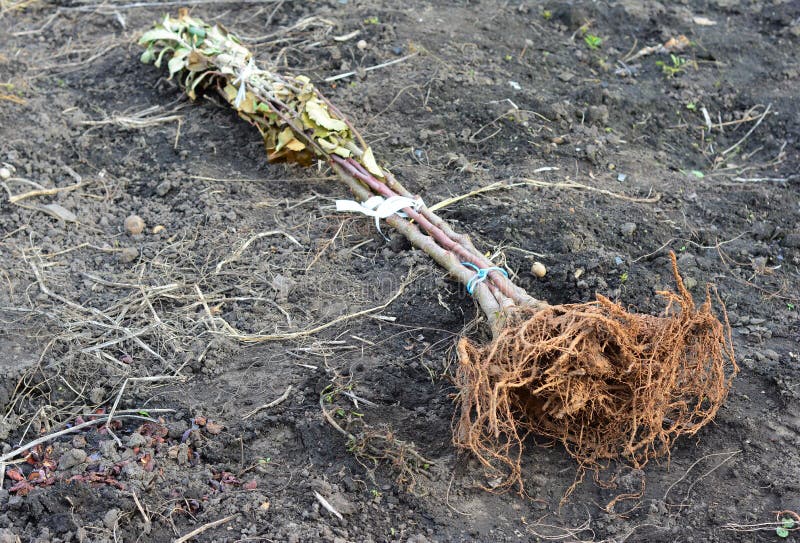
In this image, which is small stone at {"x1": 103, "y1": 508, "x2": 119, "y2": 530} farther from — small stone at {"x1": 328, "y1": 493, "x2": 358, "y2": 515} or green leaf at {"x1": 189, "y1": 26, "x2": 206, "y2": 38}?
green leaf at {"x1": 189, "y1": 26, "x2": 206, "y2": 38}

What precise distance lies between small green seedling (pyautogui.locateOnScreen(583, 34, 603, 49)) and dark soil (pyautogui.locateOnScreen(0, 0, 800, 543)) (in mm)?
10

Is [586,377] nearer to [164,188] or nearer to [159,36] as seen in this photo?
[164,188]

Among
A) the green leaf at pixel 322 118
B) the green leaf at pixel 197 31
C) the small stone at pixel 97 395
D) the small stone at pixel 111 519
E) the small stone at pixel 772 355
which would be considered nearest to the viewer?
the small stone at pixel 111 519

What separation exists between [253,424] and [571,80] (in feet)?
8.71

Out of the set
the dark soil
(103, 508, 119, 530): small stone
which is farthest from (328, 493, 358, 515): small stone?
(103, 508, 119, 530): small stone

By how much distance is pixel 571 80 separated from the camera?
4.27 m

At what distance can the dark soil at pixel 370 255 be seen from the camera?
2.34 m

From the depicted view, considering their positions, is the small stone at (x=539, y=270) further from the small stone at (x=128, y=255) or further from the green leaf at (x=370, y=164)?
the small stone at (x=128, y=255)

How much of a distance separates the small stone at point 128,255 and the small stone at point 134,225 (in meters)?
0.16

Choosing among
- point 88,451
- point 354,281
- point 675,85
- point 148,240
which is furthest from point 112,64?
point 675,85

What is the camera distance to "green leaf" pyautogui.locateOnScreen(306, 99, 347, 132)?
11.5 feet

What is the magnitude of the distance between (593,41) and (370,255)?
7.26 feet

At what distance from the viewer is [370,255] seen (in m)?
3.26

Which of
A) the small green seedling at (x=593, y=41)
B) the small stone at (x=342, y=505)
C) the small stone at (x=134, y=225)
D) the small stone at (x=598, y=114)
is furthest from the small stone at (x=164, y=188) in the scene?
the small green seedling at (x=593, y=41)
